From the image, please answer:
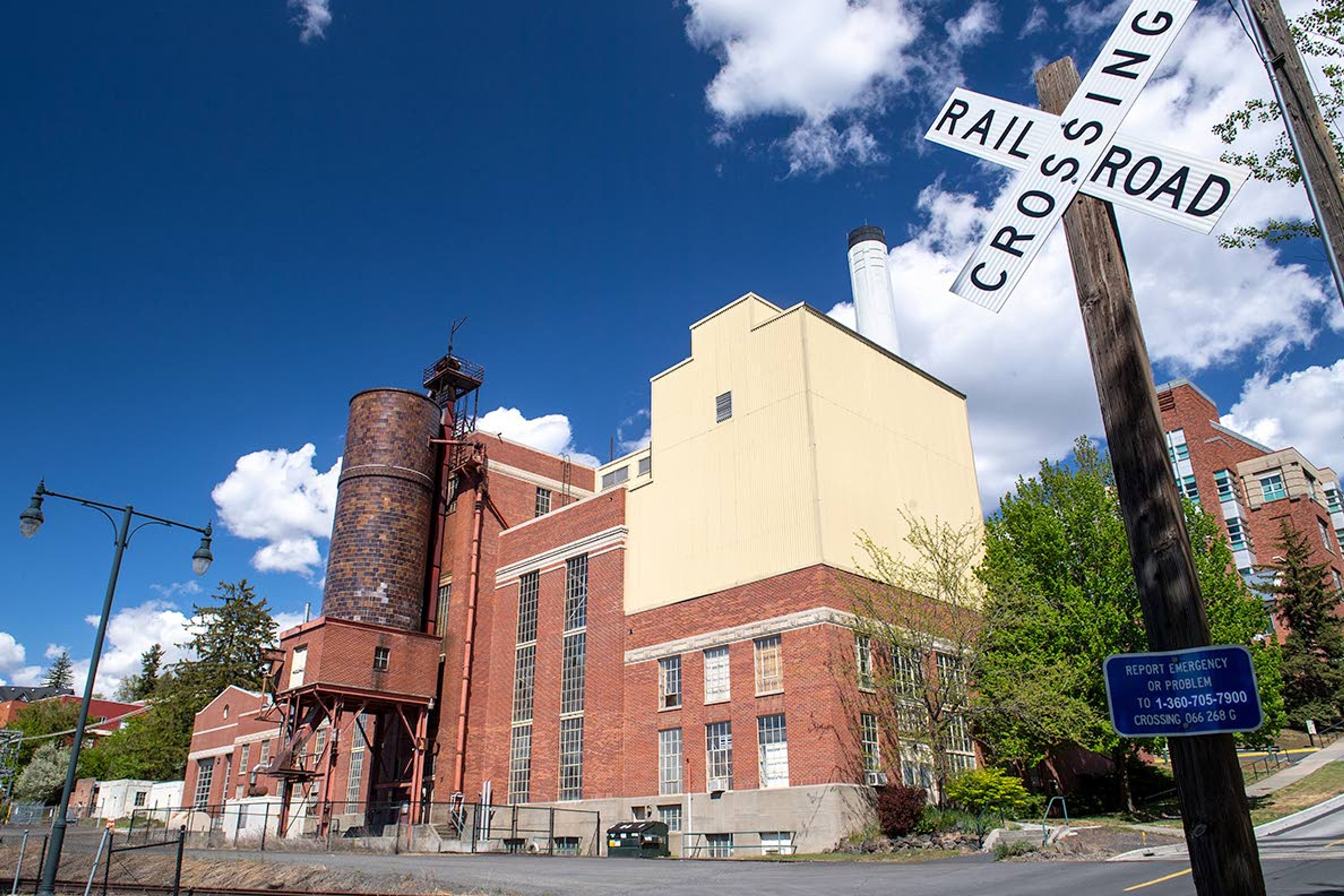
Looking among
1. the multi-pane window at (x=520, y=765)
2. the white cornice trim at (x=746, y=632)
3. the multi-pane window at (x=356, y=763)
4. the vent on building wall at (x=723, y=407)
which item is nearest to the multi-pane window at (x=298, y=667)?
the multi-pane window at (x=356, y=763)

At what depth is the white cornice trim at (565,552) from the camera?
37.4 metres

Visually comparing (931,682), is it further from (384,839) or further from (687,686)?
(384,839)

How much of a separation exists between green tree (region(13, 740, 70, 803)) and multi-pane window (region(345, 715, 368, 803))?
52.6 meters

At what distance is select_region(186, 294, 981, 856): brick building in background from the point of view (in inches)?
1155

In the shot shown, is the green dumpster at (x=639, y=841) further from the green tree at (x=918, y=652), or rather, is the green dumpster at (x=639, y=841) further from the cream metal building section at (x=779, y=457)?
the cream metal building section at (x=779, y=457)

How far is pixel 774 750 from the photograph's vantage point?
2897 centimetres

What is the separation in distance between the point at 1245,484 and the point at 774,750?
47.2 m

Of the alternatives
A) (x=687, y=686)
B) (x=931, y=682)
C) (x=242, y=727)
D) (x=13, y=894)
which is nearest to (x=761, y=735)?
(x=687, y=686)

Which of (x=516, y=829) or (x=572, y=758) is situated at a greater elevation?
(x=572, y=758)

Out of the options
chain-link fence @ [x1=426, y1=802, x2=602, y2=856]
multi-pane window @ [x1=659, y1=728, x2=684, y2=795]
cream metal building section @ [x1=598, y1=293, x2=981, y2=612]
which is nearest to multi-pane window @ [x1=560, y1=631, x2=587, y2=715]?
cream metal building section @ [x1=598, y1=293, x2=981, y2=612]

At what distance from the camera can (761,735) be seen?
96.6 ft

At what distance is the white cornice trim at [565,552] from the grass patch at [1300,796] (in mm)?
22964

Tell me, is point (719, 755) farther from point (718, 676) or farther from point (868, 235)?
point (868, 235)

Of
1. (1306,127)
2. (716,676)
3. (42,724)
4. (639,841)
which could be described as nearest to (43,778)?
(42,724)
